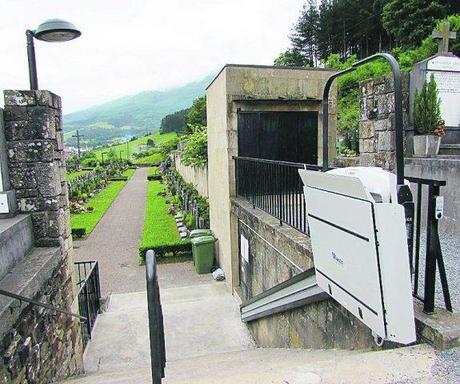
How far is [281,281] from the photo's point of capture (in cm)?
531

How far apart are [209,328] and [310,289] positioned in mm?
3509

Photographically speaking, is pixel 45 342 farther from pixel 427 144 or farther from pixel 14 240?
pixel 427 144

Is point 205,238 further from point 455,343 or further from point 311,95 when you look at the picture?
point 455,343

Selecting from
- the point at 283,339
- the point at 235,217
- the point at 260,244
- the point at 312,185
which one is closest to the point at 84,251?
the point at 235,217

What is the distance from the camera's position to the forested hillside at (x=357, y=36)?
22578mm

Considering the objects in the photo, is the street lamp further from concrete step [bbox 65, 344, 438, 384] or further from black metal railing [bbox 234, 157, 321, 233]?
concrete step [bbox 65, 344, 438, 384]

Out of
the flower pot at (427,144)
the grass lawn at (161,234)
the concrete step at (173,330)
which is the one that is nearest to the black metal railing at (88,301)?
the concrete step at (173,330)

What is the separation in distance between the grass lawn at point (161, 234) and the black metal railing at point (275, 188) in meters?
4.41

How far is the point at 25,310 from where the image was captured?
11.5 feet

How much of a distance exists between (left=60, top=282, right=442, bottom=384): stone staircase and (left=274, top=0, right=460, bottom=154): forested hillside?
7.38 m

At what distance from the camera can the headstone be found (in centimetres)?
548

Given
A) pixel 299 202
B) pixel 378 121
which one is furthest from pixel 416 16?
pixel 299 202

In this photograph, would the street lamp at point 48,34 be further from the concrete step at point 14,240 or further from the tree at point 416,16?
the tree at point 416,16

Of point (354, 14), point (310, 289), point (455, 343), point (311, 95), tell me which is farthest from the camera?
point (354, 14)
